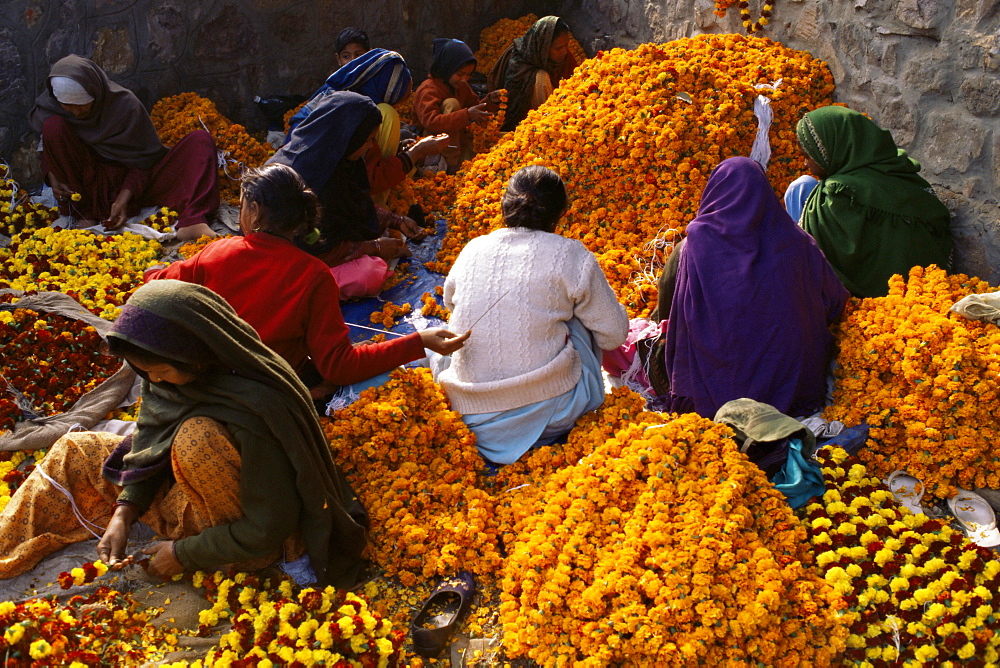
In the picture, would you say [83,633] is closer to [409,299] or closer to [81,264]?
[409,299]

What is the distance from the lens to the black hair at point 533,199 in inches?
131

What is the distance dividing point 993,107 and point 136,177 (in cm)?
520

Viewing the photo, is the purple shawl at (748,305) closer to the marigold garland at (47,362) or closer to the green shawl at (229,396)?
the green shawl at (229,396)

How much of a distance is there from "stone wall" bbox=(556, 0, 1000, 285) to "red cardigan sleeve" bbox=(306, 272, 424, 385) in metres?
2.79

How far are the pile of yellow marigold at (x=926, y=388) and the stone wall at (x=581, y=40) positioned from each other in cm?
74

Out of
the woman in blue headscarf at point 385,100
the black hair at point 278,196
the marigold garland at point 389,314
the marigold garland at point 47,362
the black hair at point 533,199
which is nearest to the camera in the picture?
the black hair at point 278,196

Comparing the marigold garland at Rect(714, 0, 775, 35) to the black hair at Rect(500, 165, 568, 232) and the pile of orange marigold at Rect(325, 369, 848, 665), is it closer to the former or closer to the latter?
the black hair at Rect(500, 165, 568, 232)

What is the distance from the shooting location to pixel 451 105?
651cm

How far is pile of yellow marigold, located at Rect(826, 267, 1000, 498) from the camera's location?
306 centimetres

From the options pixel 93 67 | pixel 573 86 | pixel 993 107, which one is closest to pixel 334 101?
pixel 573 86

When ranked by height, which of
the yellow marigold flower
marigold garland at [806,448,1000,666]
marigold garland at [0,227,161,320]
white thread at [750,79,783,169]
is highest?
white thread at [750,79,783,169]

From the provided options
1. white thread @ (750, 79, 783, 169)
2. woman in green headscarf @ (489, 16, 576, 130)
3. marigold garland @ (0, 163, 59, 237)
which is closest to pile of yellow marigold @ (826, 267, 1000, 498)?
white thread @ (750, 79, 783, 169)

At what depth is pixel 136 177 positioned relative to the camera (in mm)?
5617

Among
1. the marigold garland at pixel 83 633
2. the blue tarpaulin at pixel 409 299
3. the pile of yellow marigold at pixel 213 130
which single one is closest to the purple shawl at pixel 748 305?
the blue tarpaulin at pixel 409 299
